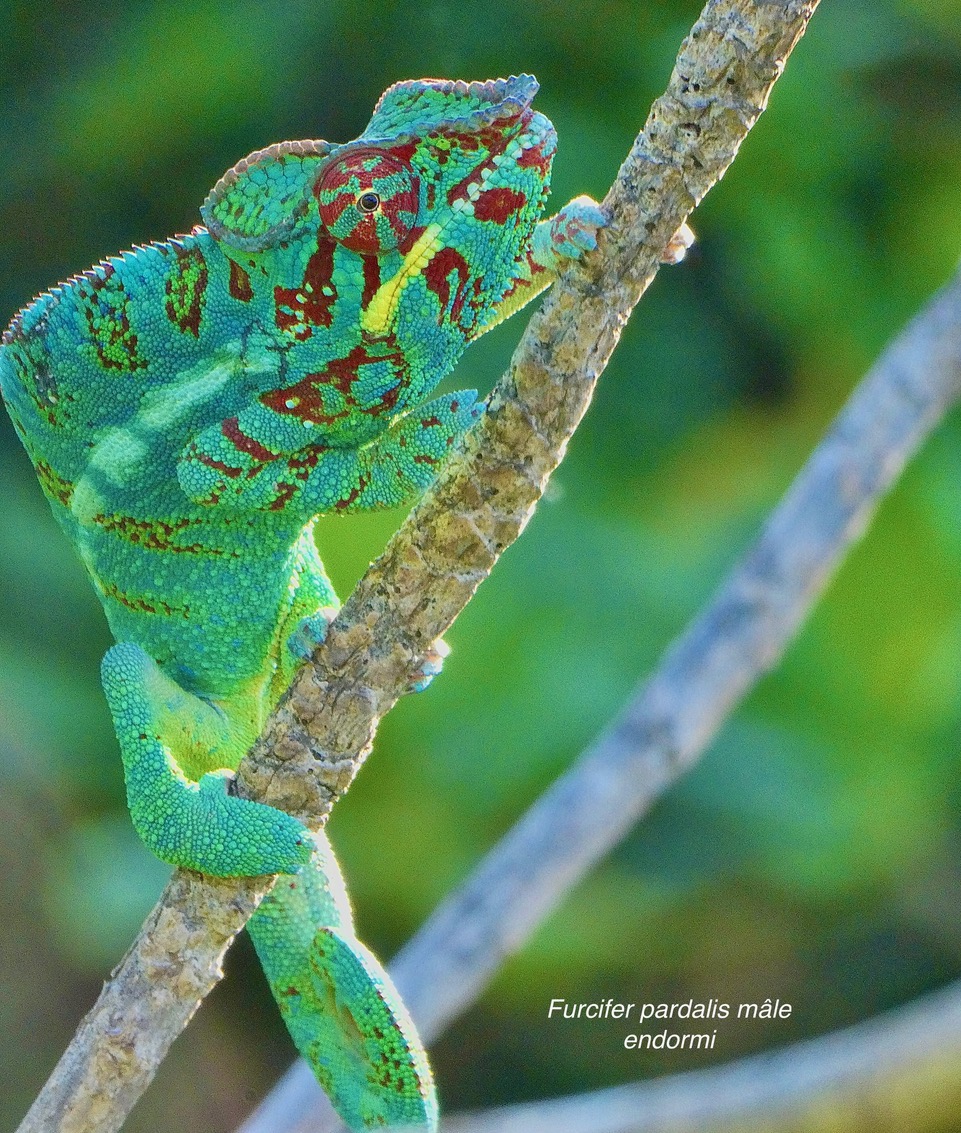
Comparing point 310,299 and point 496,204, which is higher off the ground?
point 496,204

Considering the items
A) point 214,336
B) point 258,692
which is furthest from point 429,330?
point 258,692

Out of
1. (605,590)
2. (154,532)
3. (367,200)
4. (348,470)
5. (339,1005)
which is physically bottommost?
(339,1005)

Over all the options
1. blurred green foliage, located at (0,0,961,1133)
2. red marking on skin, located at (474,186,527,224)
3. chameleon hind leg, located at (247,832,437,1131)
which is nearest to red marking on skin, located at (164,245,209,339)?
red marking on skin, located at (474,186,527,224)

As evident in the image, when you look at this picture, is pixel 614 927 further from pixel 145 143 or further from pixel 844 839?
pixel 145 143

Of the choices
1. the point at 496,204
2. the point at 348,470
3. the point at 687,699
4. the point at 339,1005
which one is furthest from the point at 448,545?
the point at 687,699

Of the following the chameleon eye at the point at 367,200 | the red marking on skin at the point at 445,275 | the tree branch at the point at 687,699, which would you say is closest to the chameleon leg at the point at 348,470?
the red marking on skin at the point at 445,275

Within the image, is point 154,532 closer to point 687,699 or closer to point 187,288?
point 187,288
